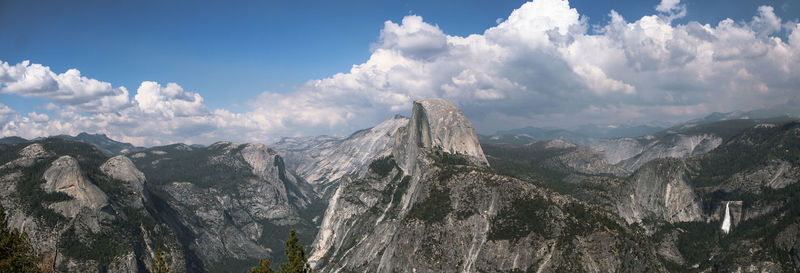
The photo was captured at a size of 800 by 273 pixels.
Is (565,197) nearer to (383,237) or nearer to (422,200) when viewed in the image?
(422,200)

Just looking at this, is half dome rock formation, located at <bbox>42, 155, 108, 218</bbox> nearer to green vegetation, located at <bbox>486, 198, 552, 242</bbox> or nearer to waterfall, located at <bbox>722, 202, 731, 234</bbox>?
green vegetation, located at <bbox>486, 198, 552, 242</bbox>

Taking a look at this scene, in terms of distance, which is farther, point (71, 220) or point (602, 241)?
point (71, 220)

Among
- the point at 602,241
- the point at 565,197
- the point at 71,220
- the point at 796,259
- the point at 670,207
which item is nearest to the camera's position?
the point at 602,241

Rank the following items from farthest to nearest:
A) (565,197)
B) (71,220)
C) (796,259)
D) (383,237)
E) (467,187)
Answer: (383,237), (71,220), (467,187), (565,197), (796,259)

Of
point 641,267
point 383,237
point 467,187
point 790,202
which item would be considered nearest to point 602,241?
point 641,267

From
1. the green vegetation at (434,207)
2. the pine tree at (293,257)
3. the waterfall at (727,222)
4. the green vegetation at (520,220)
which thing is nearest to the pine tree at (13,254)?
the pine tree at (293,257)

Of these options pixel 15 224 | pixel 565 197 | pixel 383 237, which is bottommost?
pixel 383 237

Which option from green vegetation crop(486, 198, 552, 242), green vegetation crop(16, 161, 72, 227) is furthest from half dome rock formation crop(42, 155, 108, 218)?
green vegetation crop(486, 198, 552, 242)

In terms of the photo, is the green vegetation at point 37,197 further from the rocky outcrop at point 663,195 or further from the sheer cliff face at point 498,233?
the rocky outcrop at point 663,195
